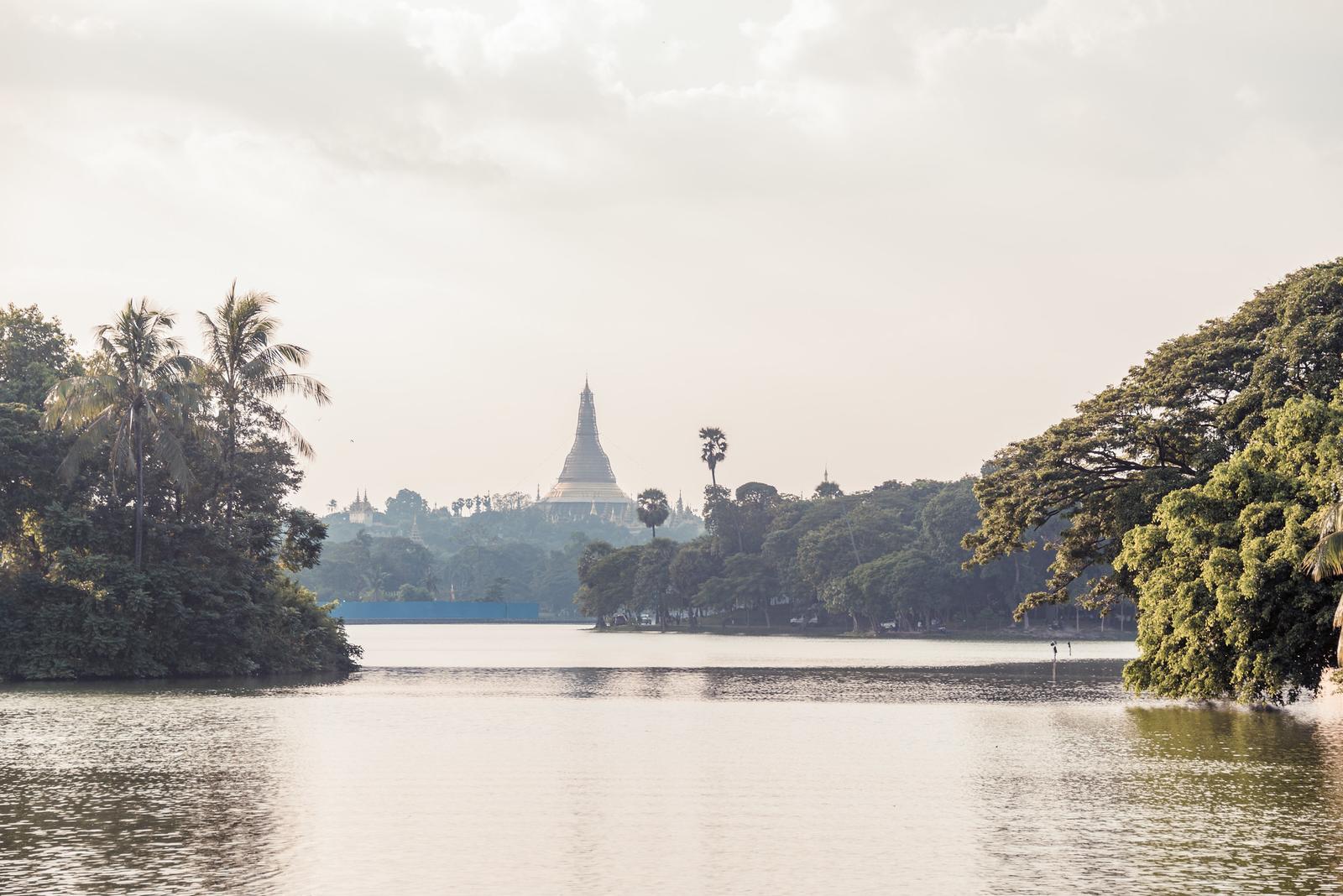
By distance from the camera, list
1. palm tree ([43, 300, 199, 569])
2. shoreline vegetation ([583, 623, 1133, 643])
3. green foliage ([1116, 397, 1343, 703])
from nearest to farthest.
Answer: green foliage ([1116, 397, 1343, 703]) < palm tree ([43, 300, 199, 569]) < shoreline vegetation ([583, 623, 1133, 643])

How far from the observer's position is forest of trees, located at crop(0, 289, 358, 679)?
59.1 meters

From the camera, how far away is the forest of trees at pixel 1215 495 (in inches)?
1548

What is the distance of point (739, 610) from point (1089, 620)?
162ft

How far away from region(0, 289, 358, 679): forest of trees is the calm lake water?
27.8ft

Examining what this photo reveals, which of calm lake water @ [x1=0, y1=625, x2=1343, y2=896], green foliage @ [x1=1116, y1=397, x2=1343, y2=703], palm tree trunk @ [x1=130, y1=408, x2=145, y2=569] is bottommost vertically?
calm lake water @ [x1=0, y1=625, x2=1343, y2=896]

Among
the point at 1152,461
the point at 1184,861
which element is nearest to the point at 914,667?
the point at 1152,461

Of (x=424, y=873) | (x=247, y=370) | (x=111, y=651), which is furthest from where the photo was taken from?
(x=247, y=370)

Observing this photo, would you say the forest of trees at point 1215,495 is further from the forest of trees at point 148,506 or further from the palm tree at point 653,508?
the palm tree at point 653,508

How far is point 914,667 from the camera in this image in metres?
74.4

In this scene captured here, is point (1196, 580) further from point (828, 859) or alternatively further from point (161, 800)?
point (161, 800)

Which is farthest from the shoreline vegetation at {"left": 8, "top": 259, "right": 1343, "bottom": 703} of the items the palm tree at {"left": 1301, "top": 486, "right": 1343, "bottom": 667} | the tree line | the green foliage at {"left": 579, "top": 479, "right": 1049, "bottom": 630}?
the tree line

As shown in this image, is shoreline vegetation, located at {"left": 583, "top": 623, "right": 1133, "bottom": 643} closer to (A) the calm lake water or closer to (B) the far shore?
(B) the far shore

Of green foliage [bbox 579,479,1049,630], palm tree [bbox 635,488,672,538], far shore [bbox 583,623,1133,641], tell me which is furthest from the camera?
palm tree [bbox 635,488,672,538]

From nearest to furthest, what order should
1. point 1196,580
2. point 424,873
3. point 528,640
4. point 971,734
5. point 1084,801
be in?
point 424,873
point 1084,801
point 971,734
point 1196,580
point 528,640
